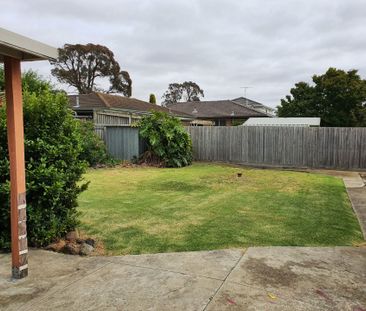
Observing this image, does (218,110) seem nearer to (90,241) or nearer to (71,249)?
(90,241)

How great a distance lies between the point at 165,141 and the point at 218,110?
23857 millimetres

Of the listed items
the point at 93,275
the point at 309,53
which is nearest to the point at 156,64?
the point at 309,53

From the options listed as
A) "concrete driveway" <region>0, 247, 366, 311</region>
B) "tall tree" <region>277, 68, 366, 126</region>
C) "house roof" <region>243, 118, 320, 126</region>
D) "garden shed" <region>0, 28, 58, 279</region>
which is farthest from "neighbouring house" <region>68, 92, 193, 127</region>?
"tall tree" <region>277, 68, 366, 126</region>

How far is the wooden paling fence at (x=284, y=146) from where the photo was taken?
14.1 m

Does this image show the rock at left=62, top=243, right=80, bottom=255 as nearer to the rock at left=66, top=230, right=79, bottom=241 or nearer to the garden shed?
the rock at left=66, top=230, right=79, bottom=241

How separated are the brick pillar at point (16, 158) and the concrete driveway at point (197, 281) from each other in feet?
0.81

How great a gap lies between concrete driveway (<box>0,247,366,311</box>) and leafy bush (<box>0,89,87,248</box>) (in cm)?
39

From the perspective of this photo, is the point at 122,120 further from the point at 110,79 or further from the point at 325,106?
the point at 110,79

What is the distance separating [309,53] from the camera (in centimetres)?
2656

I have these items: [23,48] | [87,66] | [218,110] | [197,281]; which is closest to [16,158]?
[23,48]

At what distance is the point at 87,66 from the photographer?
146ft

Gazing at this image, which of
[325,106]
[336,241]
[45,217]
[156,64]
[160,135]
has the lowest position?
[336,241]

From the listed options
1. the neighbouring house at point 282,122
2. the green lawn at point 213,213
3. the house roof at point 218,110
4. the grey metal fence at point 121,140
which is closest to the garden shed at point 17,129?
the green lawn at point 213,213

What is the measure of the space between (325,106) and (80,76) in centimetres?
3002
